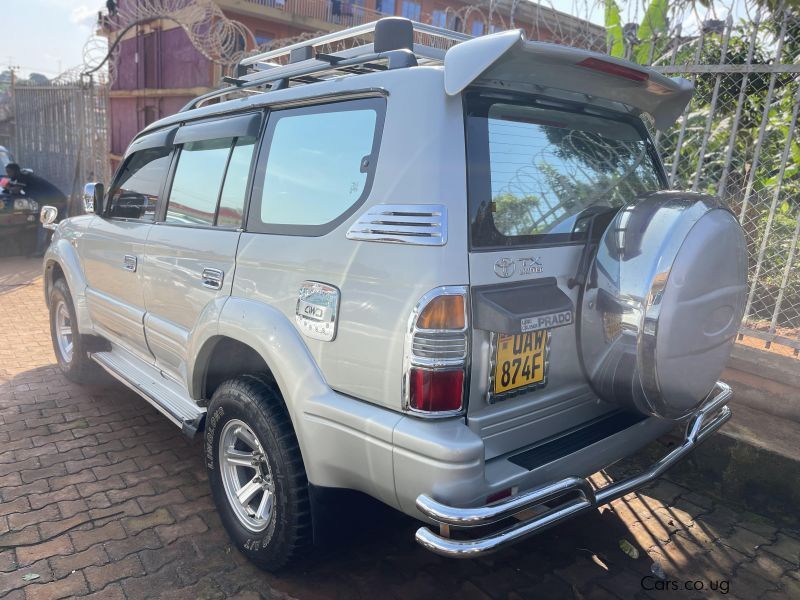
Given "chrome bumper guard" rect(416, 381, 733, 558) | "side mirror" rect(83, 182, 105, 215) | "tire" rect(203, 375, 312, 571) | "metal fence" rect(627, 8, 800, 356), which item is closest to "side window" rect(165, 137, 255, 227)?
"tire" rect(203, 375, 312, 571)

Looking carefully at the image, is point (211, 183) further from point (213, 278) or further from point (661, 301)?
point (661, 301)

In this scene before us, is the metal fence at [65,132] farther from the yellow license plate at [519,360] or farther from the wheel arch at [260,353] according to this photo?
the yellow license plate at [519,360]

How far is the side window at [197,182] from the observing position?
2934mm

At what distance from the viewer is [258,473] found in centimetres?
257

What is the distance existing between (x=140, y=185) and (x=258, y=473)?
2.08 meters

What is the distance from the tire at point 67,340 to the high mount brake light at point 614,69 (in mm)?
3785

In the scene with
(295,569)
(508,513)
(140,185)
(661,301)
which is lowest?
(295,569)

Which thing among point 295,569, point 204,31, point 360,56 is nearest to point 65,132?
point 204,31

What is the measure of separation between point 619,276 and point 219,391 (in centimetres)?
174

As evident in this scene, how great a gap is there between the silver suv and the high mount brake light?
0.03ft

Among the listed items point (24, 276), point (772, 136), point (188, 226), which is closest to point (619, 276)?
point (188, 226)

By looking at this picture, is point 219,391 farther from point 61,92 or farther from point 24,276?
point 61,92

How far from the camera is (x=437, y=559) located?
274 centimetres

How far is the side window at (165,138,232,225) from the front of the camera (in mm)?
2934
